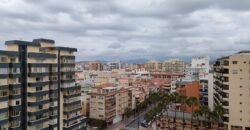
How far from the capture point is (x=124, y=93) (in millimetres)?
106812

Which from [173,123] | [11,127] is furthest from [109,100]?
[11,127]

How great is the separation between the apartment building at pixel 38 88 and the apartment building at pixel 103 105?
100 feet

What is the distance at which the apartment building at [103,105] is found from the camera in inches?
3701

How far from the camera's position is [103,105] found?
94.2 m

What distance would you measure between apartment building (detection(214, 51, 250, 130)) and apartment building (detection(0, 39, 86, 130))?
34187 mm

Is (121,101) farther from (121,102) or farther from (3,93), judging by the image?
(3,93)

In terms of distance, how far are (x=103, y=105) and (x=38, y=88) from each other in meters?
44.4

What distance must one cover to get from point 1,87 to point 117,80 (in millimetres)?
99218

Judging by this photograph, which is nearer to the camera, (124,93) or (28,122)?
(28,122)

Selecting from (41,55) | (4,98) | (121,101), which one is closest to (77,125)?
(41,55)

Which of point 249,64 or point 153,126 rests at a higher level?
point 249,64

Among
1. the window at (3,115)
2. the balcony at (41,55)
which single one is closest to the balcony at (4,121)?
the window at (3,115)

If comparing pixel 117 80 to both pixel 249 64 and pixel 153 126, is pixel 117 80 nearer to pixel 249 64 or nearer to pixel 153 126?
pixel 153 126

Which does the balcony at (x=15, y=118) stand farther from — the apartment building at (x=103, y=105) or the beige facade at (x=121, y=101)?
the beige facade at (x=121, y=101)
